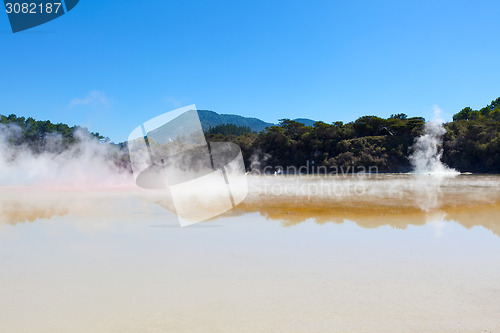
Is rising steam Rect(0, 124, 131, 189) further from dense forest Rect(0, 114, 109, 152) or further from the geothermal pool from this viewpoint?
the geothermal pool

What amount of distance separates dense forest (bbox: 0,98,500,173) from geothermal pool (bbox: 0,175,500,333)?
23.6 meters

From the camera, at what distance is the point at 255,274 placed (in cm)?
423

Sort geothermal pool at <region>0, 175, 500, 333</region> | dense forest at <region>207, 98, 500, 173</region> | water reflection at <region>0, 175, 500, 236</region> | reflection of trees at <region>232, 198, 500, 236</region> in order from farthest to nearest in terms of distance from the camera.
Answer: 1. dense forest at <region>207, 98, 500, 173</region>
2. water reflection at <region>0, 175, 500, 236</region>
3. reflection of trees at <region>232, 198, 500, 236</region>
4. geothermal pool at <region>0, 175, 500, 333</region>

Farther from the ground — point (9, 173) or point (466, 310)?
point (9, 173)

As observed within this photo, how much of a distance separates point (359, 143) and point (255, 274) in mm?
30793

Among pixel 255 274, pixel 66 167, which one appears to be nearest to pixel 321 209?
pixel 255 274

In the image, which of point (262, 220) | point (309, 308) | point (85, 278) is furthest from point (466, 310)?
point (262, 220)

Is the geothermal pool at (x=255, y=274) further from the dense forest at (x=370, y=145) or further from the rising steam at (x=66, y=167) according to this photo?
the dense forest at (x=370, y=145)

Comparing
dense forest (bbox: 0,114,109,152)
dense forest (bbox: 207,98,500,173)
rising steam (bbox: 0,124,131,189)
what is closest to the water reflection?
rising steam (bbox: 0,124,131,189)

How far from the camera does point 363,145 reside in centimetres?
3256

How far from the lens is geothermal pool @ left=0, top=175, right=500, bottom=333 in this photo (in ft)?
10.2

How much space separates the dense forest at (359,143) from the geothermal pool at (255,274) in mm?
23644

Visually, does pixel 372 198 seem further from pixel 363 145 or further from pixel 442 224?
pixel 363 145

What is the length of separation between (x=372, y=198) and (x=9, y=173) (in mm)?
26385
